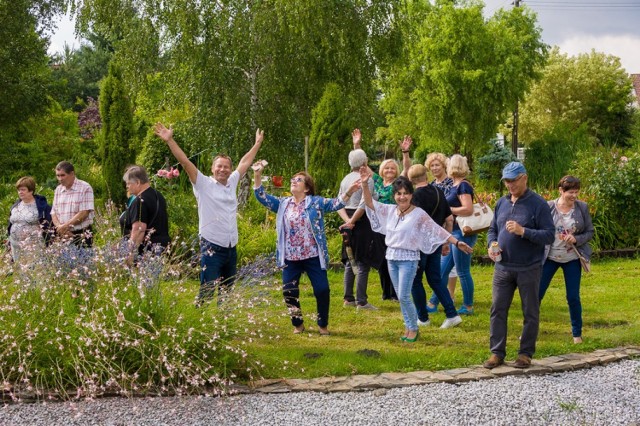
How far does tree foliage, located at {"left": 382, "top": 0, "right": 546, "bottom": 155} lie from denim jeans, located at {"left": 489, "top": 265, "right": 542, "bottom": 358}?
2445 cm

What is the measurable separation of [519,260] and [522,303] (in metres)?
0.37

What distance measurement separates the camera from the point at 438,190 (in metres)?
7.26

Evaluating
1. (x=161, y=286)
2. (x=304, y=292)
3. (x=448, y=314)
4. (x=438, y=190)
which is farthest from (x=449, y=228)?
(x=161, y=286)

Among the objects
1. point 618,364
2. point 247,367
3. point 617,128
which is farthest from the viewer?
point 617,128

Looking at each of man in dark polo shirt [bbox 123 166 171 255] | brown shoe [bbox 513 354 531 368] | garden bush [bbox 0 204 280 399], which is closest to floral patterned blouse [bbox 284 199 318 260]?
garden bush [bbox 0 204 280 399]

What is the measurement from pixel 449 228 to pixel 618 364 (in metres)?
2.14

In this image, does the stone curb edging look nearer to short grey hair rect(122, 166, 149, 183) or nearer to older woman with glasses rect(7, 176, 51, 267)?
short grey hair rect(122, 166, 149, 183)

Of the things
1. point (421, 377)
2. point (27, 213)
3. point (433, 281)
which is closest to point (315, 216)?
point (433, 281)

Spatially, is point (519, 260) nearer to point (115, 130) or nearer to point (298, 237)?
point (298, 237)

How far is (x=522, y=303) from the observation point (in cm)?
576

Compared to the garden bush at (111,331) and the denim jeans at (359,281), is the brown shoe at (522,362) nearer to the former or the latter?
the garden bush at (111,331)

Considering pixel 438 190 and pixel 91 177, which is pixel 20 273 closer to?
pixel 438 190

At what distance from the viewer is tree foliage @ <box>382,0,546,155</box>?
2997cm

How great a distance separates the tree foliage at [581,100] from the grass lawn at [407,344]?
34.0 m
